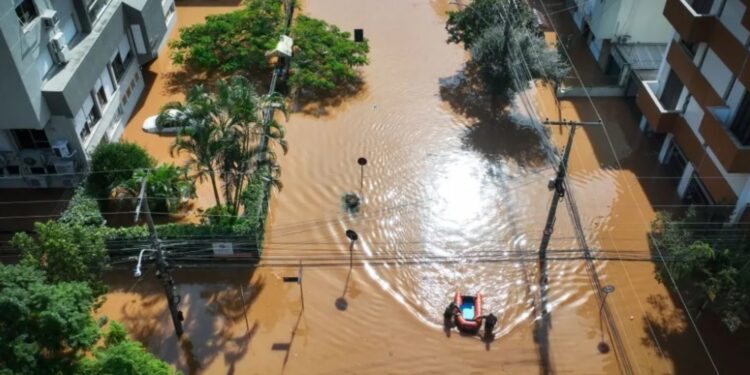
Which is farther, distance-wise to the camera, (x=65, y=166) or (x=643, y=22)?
(x=643, y=22)

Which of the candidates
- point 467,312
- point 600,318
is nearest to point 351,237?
point 467,312

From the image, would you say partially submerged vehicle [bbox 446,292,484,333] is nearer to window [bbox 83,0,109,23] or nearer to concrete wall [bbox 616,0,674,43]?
concrete wall [bbox 616,0,674,43]

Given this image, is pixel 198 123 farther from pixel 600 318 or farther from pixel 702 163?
pixel 702 163

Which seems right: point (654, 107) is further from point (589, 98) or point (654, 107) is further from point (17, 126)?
point (17, 126)

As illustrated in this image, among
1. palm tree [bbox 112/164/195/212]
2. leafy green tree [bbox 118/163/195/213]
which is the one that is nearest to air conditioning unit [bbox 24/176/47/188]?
palm tree [bbox 112/164/195/212]

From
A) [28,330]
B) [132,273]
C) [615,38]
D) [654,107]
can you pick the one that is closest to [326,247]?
[132,273]

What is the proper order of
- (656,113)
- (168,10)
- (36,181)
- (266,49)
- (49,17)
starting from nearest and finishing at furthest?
(49,17), (36,181), (656,113), (266,49), (168,10)
